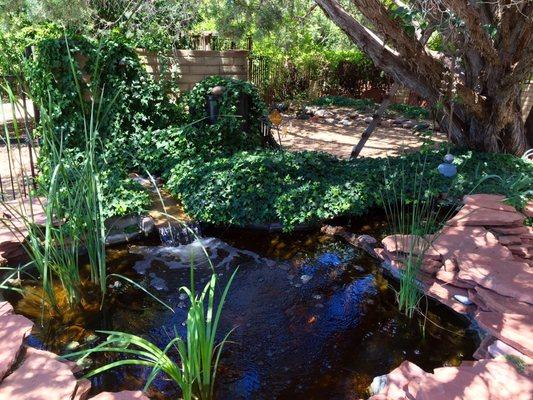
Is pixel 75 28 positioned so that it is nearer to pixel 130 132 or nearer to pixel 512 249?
pixel 130 132

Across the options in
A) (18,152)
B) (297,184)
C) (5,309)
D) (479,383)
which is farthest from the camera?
(18,152)

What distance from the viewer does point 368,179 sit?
448 centimetres

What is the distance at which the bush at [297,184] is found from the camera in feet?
13.2

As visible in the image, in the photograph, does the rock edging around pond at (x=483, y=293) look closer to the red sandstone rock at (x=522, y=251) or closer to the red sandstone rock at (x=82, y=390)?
the red sandstone rock at (x=522, y=251)

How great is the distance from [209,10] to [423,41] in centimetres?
465

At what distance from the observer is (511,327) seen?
2197 mm

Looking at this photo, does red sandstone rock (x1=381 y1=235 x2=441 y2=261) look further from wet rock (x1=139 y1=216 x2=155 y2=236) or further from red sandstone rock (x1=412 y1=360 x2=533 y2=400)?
wet rock (x1=139 y1=216 x2=155 y2=236)

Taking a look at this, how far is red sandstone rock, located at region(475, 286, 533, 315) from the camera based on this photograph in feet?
7.69

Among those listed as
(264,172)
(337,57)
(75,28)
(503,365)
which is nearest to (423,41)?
(264,172)

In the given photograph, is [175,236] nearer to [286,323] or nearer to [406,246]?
[286,323]

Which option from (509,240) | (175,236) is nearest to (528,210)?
(509,240)

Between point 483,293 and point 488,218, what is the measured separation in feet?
3.24

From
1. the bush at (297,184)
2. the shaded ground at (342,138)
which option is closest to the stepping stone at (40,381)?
the bush at (297,184)

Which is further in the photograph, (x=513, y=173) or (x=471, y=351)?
(x=513, y=173)
